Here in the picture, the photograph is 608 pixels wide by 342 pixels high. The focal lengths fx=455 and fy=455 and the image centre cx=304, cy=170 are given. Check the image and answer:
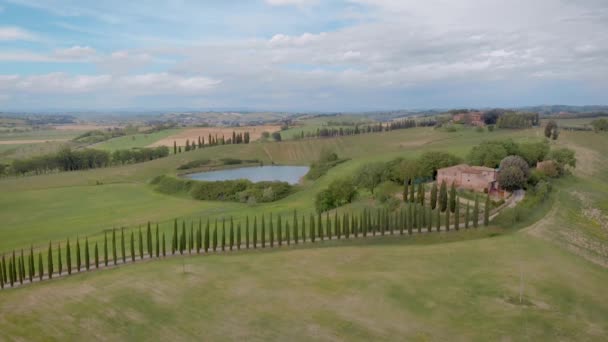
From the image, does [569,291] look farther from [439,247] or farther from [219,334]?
[219,334]

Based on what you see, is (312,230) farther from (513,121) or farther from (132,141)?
(132,141)

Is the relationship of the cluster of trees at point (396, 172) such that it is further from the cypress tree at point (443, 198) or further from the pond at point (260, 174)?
the pond at point (260, 174)

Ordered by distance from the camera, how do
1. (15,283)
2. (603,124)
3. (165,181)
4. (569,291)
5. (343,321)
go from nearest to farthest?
(343,321) → (569,291) → (15,283) → (165,181) → (603,124)

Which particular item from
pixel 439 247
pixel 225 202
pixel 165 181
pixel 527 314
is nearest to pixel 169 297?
pixel 527 314

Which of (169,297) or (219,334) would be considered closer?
(219,334)

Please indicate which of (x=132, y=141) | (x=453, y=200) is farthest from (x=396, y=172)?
(x=132, y=141)

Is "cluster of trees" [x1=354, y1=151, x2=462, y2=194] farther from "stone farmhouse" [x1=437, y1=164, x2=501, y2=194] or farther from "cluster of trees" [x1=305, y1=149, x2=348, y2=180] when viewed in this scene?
"cluster of trees" [x1=305, y1=149, x2=348, y2=180]

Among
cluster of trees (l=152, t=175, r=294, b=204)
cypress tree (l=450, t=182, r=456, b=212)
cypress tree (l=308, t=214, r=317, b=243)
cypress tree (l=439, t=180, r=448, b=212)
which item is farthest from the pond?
cypress tree (l=308, t=214, r=317, b=243)
